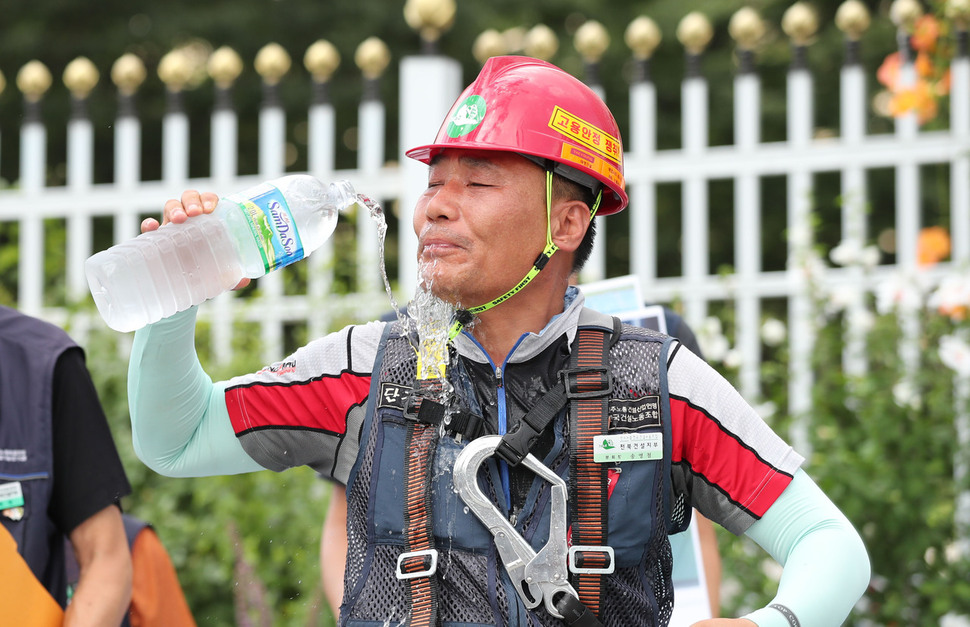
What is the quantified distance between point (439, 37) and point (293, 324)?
1.80 metres

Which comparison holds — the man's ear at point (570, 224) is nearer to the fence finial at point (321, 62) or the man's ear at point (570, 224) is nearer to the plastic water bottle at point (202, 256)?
the plastic water bottle at point (202, 256)

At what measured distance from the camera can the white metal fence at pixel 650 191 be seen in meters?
6.21

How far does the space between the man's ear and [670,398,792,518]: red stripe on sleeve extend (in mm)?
469

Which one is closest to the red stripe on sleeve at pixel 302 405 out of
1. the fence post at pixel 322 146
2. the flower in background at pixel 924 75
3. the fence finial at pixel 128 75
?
the fence post at pixel 322 146

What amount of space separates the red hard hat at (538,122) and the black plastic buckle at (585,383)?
0.45 metres

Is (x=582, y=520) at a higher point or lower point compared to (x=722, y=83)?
lower

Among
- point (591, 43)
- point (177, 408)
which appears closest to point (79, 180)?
point (591, 43)

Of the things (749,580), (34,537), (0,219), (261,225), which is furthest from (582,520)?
(0,219)

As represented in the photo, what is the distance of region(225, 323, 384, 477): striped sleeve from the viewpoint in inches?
103

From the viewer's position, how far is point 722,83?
1146cm

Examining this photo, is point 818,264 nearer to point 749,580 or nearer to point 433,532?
point 749,580

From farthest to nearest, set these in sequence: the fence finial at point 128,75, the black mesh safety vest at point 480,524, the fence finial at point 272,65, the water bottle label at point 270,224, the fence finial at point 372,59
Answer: the fence finial at point 128,75 < the fence finial at point 272,65 < the fence finial at point 372,59 < the water bottle label at point 270,224 < the black mesh safety vest at point 480,524

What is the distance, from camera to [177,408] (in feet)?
8.35

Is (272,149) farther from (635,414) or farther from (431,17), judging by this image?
(635,414)
